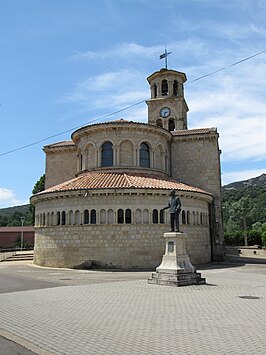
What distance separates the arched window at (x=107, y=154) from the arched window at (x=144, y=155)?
231cm

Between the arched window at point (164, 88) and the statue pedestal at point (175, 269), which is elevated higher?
the arched window at point (164, 88)

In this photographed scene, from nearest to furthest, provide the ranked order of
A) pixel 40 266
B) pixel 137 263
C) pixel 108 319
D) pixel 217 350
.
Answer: pixel 217 350 < pixel 108 319 < pixel 137 263 < pixel 40 266

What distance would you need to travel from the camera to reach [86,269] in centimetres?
2219

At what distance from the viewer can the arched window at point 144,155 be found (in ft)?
93.2

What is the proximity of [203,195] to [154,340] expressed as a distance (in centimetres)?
1950

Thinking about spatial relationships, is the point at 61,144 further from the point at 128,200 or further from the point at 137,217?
the point at 137,217

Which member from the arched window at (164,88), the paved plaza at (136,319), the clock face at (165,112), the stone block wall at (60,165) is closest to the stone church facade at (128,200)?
the stone block wall at (60,165)

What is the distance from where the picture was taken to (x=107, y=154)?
1109 inches

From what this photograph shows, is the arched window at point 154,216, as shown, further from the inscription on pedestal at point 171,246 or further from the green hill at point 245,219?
the green hill at point 245,219

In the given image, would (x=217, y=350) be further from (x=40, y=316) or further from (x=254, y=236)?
(x=254, y=236)

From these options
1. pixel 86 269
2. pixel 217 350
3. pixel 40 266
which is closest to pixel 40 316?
pixel 217 350

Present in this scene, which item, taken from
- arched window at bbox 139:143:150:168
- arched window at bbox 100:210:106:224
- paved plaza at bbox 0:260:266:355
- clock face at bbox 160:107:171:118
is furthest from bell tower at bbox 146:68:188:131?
paved plaza at bbox 0:260:266:355

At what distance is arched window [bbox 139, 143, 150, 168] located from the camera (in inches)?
1118

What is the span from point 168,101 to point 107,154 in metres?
14.8
